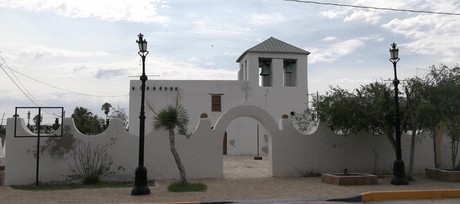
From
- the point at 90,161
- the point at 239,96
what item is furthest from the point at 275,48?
the point at 90,161

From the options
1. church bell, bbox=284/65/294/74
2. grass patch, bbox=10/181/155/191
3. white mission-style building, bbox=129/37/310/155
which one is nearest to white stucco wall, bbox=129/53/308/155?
white mission-style building, bbox=129/37/310/155

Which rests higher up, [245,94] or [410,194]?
[245,94]

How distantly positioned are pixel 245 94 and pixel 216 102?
7.55 feet

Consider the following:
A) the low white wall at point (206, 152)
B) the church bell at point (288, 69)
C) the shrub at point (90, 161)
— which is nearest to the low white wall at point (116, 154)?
the low white wall at point (206, 152)

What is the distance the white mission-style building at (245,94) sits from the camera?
3356cm

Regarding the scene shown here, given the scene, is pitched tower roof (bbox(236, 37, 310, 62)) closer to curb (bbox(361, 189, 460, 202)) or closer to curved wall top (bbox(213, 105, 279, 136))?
curved wall top (bbox(213, 105, 279, 136))

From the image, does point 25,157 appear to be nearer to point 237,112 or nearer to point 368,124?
point 237,112

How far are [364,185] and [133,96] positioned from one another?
864 inches

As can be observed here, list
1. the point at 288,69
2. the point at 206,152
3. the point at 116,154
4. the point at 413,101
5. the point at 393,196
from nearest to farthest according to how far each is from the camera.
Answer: the point at 393,196 < the point at 413,101 < the point at 116,154 < the point at 206,152 < the point at 288,69

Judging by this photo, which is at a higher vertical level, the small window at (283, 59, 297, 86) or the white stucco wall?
the small window at (283, 59, 297, 86)

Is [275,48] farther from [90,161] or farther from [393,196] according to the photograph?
[393,196]

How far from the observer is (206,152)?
699 inches

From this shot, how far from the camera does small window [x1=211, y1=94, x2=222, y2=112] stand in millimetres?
34094

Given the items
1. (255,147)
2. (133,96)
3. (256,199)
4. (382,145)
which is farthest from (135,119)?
(256,199)
